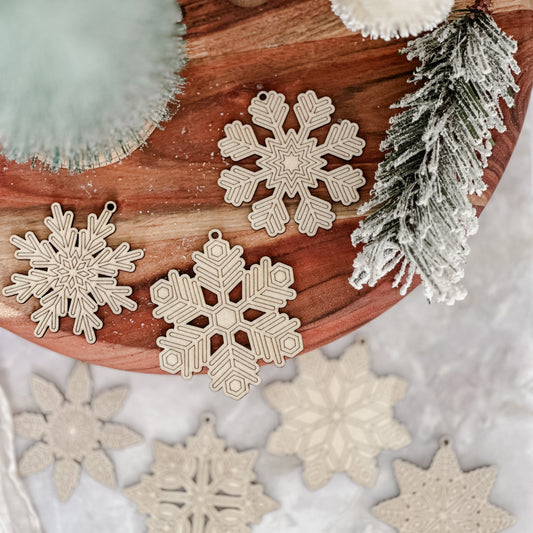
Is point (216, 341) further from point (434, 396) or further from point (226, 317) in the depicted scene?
point (434, 396)

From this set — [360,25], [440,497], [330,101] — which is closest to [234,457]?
[440,497]

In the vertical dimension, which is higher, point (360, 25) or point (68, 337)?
point (360, 25)

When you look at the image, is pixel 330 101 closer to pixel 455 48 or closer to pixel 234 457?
pixel 455 48

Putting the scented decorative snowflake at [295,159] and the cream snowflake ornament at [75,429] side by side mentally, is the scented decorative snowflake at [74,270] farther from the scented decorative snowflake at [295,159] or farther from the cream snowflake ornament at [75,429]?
the cream snowflake ornament at [75,429]

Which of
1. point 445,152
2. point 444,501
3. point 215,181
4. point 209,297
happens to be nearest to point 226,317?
point 209,297

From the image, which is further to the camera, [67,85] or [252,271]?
[252,271]
